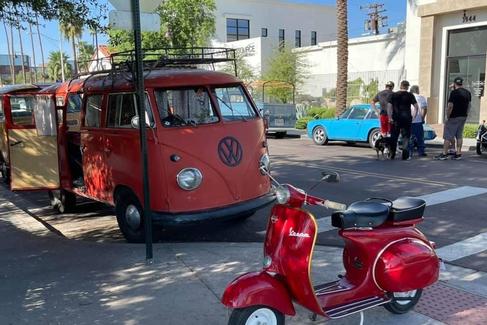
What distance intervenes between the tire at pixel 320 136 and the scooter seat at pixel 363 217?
518 inches

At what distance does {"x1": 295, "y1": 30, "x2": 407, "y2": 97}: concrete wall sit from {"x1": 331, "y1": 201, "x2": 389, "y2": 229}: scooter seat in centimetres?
2287

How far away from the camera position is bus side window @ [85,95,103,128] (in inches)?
278

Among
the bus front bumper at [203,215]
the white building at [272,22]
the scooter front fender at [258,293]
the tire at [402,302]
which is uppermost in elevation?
the white building at [272,22]

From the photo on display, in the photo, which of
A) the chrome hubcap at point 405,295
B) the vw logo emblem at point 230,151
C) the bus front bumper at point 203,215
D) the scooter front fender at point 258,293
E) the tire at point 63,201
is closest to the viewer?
the scooter front fender at point 258,293

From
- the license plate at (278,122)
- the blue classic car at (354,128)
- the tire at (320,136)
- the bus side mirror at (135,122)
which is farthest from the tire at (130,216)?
the license plate at (278,122)

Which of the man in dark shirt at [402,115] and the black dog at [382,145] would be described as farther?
the black dog at [382,145]

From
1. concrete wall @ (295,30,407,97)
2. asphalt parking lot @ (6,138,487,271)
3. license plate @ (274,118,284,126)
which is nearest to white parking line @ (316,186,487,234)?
asphalt parking lot @ (6,138,487,271)

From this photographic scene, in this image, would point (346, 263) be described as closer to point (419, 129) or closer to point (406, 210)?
point (406, 210)

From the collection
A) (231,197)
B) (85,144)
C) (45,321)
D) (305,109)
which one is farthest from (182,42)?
(45,321)

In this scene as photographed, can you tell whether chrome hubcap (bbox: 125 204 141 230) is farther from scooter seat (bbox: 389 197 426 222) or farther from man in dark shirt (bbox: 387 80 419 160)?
man in dark shirt (bbox: 387 80 419 160)

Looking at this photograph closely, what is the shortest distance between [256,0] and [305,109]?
19.5 m

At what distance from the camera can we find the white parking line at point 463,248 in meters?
5.66

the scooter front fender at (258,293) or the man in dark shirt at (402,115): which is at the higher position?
the man in dark shirt at (402,115)

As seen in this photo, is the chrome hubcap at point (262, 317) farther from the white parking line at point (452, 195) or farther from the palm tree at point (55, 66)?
the palm tree at point (55, 66)
